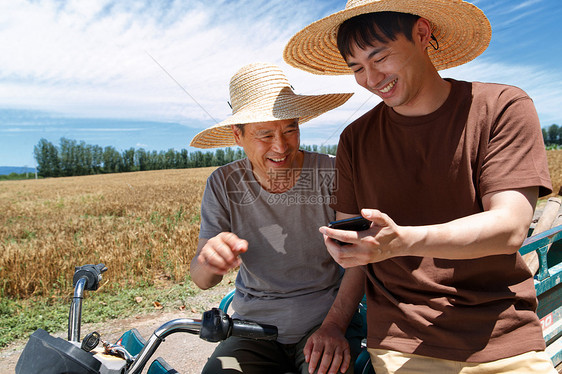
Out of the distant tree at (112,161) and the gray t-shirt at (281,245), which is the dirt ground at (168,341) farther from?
the distant tree at (112,161)

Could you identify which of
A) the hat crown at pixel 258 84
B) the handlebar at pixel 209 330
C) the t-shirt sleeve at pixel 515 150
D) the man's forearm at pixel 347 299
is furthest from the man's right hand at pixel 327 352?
the hat crown at pixel 258 84

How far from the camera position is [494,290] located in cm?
158

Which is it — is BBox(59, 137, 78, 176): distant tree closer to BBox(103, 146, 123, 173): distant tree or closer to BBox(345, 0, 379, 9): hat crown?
BBox(103, 146, 123, 173): distant tree

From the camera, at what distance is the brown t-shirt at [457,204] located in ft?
4.77

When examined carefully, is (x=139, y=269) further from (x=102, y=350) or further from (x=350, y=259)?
(x=350, y=259)

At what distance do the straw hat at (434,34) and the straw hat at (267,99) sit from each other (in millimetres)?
146

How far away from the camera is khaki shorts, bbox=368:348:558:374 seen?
1.46 metres

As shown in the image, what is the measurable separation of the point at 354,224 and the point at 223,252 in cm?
58

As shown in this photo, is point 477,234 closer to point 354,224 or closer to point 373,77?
point 354,224

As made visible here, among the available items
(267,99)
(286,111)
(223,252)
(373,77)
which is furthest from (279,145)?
(223,252)

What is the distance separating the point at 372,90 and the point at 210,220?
1024 mm

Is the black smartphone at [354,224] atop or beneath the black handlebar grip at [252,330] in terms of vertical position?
atop

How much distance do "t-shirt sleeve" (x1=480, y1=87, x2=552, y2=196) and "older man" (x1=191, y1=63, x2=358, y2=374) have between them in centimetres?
83

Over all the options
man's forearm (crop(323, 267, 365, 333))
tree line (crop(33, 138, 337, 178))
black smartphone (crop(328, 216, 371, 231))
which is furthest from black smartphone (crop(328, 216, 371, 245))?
tree line (crop(33, 138, 337, 178))
